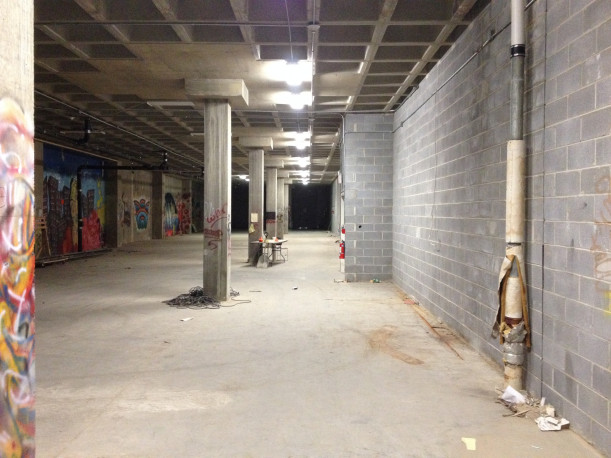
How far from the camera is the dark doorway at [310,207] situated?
40.9 m

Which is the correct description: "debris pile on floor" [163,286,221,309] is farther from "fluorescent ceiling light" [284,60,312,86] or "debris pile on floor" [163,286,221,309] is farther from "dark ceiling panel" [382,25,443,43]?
"dark ceiling panel" [382,25,443,43]

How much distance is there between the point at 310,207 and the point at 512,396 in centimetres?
3756

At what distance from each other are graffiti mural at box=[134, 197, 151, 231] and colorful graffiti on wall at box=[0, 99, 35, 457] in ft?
73.3

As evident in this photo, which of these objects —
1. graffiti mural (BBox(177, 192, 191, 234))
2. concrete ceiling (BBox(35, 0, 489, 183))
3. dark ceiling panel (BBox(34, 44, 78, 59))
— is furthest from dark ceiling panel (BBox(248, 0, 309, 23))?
graffiti mural (BBox(177, 192, 191, 234))

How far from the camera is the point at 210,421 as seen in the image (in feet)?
11.7

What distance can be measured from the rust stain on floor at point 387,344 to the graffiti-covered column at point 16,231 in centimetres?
387

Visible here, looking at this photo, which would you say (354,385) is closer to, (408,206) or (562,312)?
(562,312)

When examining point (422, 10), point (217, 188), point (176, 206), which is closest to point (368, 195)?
point (217, 188)

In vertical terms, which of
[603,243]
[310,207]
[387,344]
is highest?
[310,207]

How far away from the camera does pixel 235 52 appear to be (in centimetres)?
723

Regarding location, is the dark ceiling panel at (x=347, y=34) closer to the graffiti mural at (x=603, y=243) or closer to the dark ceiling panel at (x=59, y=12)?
the dark ceiling panel at (x=59, y=12)

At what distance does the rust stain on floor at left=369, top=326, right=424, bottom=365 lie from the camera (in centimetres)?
516

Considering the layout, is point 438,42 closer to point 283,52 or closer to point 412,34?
point 412,34

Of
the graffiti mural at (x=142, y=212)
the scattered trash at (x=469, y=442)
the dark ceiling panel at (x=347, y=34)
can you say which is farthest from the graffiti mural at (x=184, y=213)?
the scattered trash at (x=469, y=442)
